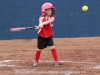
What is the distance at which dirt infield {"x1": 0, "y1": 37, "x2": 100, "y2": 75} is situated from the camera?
6.29m

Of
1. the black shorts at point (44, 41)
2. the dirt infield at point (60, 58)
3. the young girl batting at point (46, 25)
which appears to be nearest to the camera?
the dirt infield at point (60, 58)

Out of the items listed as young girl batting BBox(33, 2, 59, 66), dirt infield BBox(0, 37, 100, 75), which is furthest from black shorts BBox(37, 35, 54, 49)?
dirt infield BBox(0, 37, 100, 75)

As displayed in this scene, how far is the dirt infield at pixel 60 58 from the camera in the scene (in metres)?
6.29

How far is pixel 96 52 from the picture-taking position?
862 centimetres

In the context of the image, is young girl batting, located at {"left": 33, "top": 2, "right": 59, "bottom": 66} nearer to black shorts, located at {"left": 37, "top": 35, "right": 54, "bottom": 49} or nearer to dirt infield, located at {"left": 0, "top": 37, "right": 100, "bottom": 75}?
black shorts, located at {"left": 37, "top": 35, "right": 54, "bottom": 49}

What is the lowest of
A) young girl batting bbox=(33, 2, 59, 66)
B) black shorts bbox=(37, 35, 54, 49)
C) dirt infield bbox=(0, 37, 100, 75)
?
dirt infield bbox=(0, 37, 100, 75)

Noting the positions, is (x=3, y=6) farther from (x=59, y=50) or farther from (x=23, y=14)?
(x=59, y=50)

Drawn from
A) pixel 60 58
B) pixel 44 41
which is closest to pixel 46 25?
pixel 44 41

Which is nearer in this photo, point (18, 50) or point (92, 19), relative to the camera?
point (18, 50)

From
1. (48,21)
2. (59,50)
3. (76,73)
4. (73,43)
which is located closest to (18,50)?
(59,50)

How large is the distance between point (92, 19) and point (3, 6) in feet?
10.4

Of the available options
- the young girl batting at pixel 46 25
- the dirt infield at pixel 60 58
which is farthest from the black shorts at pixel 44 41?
the dirt infield at pixel 60 58

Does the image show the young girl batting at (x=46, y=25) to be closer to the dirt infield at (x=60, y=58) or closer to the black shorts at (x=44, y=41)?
the black shorts at (x=44, y=41)

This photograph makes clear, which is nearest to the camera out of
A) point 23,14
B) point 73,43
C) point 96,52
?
point 96,52
